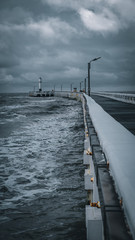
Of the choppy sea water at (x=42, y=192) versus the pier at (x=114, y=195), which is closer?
the pier at (x=114, y=195)

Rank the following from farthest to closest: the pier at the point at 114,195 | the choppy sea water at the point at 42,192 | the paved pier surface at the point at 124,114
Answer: the paved pier surface at the point at 124,114 < the choppy sea water at the point at 42,192 < the pier at the point at 114,195

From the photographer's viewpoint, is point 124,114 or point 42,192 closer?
point 42,192

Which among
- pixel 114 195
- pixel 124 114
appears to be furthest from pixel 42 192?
pixel 124 114

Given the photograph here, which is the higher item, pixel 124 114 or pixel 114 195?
pixel 124 114

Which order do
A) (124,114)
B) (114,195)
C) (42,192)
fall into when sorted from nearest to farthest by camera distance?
(114,195)
(42,192)
(124,114)

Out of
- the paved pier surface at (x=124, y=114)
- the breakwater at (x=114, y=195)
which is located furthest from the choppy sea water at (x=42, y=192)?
the paved pier surface at (x=124, y=114)

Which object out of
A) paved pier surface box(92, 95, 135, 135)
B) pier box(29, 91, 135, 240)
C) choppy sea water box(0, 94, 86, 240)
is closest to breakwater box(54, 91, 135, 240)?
pier box(29, 91, 135, 240)

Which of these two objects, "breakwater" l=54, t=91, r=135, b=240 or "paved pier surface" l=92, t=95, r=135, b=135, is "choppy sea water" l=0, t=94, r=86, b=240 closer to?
"breakwater" l=54, t=91, r=135, b=240

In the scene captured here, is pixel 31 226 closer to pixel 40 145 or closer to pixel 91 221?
pixel 91 221

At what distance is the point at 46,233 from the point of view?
4910mm

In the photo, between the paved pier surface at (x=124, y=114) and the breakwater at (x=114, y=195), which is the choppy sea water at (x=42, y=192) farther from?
the paved pier surface at (x=124, y=114)

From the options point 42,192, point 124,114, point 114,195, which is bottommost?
point 42,192

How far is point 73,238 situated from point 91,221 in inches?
74.4

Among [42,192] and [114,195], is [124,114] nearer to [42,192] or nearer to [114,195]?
[42,192]
